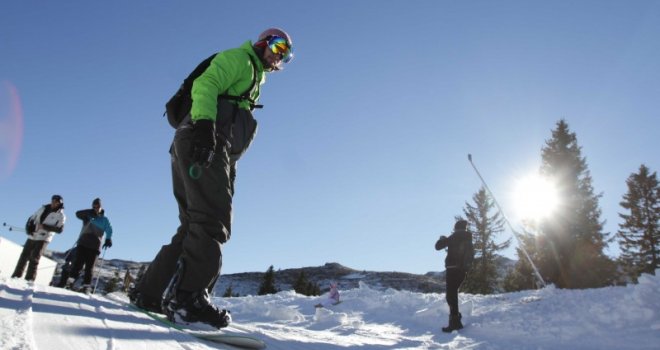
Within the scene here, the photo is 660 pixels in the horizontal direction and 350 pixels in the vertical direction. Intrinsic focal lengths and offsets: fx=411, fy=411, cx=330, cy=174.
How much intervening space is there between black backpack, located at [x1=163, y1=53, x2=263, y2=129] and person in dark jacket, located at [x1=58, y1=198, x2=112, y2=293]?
5611 millimetres

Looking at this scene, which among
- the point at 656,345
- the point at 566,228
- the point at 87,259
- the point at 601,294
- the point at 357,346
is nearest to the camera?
the point at 357,346

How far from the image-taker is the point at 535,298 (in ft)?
30.8

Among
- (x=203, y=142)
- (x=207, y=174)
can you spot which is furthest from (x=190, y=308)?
(x=203, y=142)

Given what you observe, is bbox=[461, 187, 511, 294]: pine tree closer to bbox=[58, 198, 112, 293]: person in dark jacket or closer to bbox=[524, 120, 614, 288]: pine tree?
bbox=[524, 120, 614, 288]: pine tree

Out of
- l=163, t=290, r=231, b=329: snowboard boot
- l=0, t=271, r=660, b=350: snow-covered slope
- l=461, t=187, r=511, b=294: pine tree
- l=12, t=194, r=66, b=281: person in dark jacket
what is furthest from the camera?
l=461, t=187, r=511, b=294: pine tree

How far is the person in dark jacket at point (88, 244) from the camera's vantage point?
24.1 feet

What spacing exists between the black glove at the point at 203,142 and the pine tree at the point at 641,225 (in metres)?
29.9

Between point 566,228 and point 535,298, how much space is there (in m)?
18.5

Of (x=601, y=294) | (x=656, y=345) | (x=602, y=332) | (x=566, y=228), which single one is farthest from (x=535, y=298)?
(x=566, y=228)

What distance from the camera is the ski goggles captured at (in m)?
3.34

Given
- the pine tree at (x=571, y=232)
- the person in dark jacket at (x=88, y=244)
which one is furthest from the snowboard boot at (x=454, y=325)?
the pine tree at (x=571, y=232)

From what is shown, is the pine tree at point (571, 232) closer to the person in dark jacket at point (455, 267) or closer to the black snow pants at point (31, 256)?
the person in dark jacket at point (455, 267)

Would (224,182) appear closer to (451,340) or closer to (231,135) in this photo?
(231,135)

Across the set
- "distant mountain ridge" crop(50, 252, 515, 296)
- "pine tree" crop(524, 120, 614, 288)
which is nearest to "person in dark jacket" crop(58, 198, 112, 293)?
"pine tree" crop(524, 120, 614, 288)
